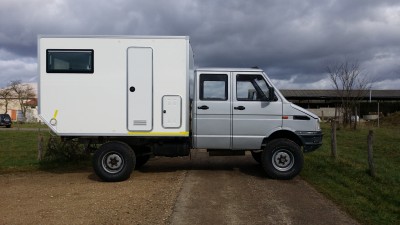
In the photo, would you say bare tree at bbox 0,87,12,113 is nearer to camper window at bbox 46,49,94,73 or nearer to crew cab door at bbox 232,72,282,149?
camper window at bbox 46,49,94,73

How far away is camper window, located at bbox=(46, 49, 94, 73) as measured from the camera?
9.79 m

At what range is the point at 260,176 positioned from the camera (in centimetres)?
1042

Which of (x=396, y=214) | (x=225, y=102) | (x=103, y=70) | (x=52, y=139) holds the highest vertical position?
(x=103, y=70)

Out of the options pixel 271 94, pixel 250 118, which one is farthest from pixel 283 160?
pixel 271 94

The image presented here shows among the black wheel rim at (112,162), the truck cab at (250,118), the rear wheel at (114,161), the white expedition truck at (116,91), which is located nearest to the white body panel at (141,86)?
the white expedition truck at (116,91)

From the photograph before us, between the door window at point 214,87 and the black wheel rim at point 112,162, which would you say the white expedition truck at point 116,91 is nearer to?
the black wheel rim at point 112,162

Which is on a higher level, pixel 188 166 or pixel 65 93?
pixel 65 93

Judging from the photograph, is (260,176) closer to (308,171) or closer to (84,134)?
(308,171)

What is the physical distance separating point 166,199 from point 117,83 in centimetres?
319

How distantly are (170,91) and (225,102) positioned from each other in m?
1.28

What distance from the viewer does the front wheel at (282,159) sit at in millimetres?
9914

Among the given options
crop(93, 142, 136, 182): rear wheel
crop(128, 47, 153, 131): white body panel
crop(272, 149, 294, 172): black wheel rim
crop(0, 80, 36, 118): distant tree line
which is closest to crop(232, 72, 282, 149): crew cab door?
crop(272, 149, 294, 172): black wheel rim

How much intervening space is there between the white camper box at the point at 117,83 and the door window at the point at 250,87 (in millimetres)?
1217

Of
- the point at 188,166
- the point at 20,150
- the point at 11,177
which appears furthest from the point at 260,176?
the point at 20,150
